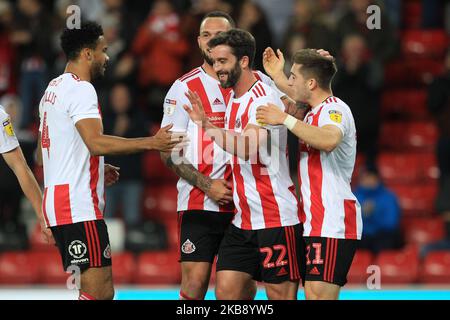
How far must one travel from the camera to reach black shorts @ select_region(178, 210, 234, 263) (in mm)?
7789

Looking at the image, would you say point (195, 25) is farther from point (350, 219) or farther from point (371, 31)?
point (350, 219)

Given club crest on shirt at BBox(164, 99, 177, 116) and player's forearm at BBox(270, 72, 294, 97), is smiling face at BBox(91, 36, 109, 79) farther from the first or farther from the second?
player's forearm at BBox(270, 72, 294, 97)

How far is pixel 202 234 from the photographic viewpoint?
7.78 meters

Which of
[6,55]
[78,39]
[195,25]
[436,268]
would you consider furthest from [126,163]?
[78,39]

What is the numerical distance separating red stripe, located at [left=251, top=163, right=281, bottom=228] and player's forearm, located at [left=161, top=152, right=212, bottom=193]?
0.45 meters

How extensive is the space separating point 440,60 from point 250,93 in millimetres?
8516

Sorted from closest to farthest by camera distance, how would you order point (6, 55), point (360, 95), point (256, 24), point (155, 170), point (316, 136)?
1. point (316, 136)
2. point (360, 95)
3. point (256, 24)
4. point (155, 170)
5. point (6, 55)

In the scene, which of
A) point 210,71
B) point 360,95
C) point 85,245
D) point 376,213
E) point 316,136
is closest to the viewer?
point 316,136

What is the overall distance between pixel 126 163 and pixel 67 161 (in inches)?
229

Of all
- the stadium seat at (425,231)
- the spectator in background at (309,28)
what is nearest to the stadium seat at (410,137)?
the stadium seat at (425,231)

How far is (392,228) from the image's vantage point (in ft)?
40.8

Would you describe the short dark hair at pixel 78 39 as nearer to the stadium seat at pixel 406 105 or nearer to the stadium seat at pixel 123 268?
the stadium seat at pixel 123 268

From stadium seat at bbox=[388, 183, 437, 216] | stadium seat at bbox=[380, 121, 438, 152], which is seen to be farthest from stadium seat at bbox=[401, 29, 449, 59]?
stadium seat at bbox=[388, 183, 437, 216]

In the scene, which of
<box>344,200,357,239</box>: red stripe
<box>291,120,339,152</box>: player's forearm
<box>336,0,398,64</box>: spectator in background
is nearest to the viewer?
<box>291,120,339,152</box>: player's forearm
